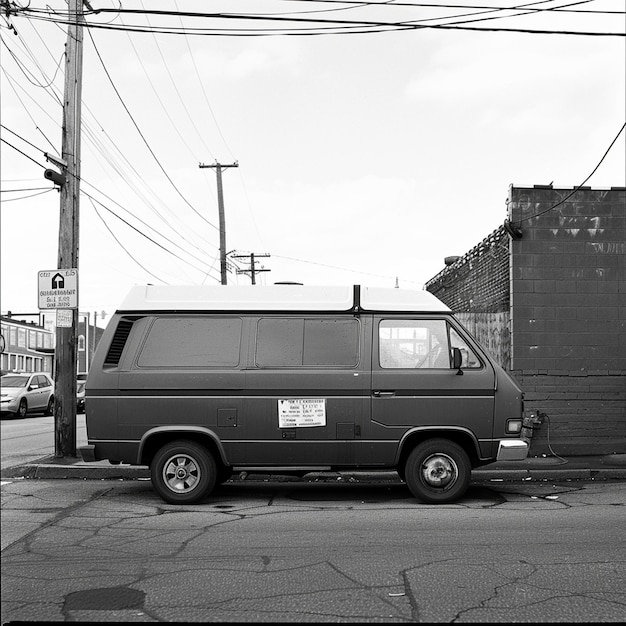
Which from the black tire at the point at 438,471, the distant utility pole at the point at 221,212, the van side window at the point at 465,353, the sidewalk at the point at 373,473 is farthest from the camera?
the distant utility pole at the point at 221,212

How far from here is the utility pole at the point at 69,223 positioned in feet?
39.2

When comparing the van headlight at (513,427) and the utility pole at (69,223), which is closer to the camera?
the van headlight at (513,427)

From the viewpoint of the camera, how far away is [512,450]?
28.8 feet

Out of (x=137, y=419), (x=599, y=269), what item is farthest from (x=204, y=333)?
(x=599, y=269)

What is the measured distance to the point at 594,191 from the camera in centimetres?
1275

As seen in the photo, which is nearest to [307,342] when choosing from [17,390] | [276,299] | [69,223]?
[276,299]

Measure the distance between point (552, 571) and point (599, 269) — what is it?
8.04m

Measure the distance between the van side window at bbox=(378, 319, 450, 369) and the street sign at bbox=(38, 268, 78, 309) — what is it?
15.4 ft

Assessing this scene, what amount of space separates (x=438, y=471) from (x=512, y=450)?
2.83 ft

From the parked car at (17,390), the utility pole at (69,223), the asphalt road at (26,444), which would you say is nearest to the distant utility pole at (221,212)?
the asphalt road at (26,444)

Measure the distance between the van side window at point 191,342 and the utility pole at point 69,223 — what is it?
3.27 m

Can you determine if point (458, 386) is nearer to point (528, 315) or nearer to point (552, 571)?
point (552, 571)

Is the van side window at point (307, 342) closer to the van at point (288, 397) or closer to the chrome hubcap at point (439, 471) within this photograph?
the van at point (288, 397)

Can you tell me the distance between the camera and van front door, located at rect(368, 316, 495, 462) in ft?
28.9
